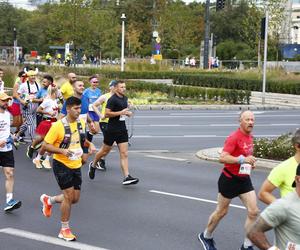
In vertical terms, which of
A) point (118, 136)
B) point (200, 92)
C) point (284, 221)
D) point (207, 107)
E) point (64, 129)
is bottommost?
point (207, 107)

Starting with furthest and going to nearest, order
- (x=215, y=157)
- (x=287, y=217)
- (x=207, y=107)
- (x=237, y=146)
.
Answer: (x=207, y=107), (x=215, y=157), (x=237, y=146), (x=287, y=217)

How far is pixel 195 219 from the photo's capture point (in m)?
8.59

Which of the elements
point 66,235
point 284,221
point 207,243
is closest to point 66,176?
point 66,235

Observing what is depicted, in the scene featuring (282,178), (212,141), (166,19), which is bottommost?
(212,141)

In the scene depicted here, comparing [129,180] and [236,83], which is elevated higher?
[236,83]

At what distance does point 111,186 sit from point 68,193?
3230 millimetres

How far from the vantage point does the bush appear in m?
13.1

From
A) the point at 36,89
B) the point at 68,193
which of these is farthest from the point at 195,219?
the point at 36,89

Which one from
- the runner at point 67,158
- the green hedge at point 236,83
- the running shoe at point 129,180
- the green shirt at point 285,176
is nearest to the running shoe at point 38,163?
the running shoe at point 129,180

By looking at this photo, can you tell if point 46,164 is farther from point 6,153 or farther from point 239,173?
point 239,173

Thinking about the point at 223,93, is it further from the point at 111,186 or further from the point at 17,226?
the point at 17,226

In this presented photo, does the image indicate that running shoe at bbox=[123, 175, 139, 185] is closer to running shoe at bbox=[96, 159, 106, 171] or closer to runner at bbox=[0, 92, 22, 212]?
running shoe at bbox=[96, 159, 106, 171]

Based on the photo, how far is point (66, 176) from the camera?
7461 millimetres

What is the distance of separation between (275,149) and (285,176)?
8147mm
